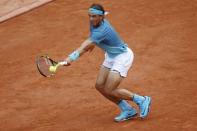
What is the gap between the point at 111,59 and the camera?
364 inches

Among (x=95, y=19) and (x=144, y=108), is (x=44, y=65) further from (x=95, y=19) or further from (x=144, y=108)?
(x=144, y=108)

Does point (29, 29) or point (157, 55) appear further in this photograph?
point (29, 29)

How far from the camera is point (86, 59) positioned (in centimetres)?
1302

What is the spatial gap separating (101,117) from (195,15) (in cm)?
616

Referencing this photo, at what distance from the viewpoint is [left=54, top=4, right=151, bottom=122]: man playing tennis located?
29.0 feet

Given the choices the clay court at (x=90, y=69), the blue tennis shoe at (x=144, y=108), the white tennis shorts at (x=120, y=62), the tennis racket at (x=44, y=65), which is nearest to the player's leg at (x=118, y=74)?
the white tennis shorts at (x=120, y=62)

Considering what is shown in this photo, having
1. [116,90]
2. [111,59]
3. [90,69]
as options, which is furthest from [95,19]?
[90,69]

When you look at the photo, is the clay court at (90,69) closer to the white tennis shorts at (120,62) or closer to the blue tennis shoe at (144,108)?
the blue tennis shoe at (144,108)

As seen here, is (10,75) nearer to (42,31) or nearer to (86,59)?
(86,59)

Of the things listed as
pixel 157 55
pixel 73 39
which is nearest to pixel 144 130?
pixel 157 55

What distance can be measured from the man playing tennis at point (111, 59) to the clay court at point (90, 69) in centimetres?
28

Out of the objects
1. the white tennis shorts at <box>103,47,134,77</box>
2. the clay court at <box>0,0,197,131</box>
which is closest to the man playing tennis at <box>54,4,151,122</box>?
the white tennis shorts at <box>103,47,134,77</box>

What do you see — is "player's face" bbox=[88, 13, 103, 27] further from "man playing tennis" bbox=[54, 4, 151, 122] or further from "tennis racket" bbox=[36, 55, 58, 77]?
"tennis racket" bbox=[36, 55, 58, 77]

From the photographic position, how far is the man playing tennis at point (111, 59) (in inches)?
348
